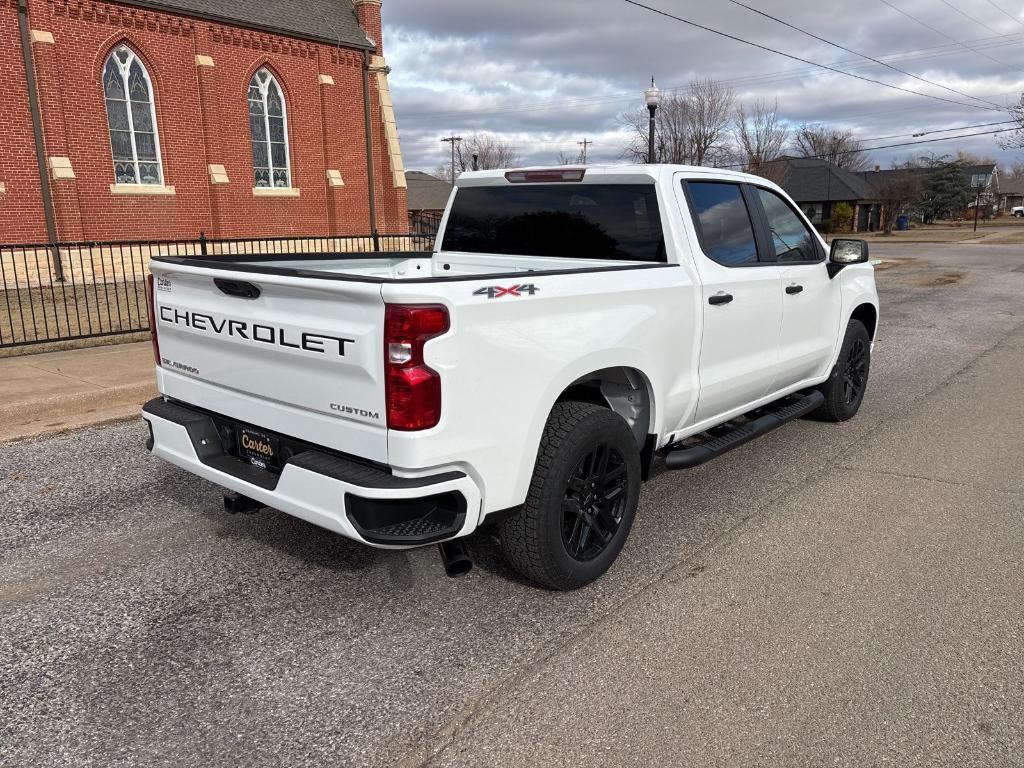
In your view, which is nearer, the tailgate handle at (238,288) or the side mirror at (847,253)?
the tailgate handle at (238,288)

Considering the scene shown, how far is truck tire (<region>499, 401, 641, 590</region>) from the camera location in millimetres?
3385

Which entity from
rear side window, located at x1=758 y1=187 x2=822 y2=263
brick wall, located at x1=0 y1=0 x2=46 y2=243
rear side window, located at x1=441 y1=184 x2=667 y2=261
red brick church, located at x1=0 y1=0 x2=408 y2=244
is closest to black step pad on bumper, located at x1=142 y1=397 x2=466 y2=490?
rear side window, located at x1=441 y1=184 x2=667 y2=261

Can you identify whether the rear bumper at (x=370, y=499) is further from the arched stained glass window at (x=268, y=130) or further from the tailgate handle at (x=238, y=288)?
the arched stained glass window at (x=268, y=130)

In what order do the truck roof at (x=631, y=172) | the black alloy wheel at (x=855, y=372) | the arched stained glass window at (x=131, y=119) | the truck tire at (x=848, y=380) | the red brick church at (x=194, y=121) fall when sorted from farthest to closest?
the arched stained glass window at (x=131, y=119), the red brick church at (x=194, y=121), the black alloy wheel at (x=855, y=372), the truck tire at (x=848, y=380), the truck roof at (x=631, y=172)

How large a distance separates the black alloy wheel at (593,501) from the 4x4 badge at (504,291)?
0.83 metres

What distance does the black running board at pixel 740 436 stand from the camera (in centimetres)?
439

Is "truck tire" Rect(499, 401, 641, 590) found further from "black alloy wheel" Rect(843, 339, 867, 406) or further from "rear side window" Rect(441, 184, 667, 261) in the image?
"black alloy wheel" Rect(843, 339, 867, 406)

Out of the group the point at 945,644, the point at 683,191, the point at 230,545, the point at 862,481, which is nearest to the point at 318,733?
the point at 230,545

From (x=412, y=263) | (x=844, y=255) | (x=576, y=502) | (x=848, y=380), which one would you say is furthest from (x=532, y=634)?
(x=848, y=380)

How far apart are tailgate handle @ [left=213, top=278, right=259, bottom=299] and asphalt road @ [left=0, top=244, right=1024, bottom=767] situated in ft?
4.58

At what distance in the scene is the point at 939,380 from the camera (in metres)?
8.35

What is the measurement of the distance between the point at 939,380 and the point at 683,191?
5.44 m

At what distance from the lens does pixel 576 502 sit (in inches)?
142

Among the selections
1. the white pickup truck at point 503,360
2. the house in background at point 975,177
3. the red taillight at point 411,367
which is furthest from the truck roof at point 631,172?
the house in background at point 975,177
